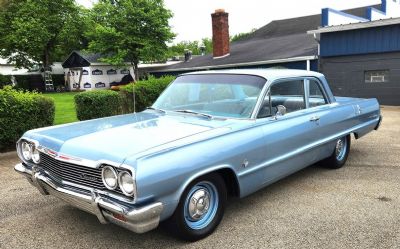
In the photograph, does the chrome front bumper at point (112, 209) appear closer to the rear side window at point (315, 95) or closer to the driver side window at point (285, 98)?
the driver side window at point (285, 98)

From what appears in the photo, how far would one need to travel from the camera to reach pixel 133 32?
3117 centimetres

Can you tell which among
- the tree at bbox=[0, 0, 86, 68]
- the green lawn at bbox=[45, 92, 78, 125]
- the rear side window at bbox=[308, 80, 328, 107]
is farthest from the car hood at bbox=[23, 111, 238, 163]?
the tree at bbox=[0, 0, 86, 68]

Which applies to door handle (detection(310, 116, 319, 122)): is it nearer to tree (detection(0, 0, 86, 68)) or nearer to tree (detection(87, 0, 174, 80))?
tree (detection(87, 0, 174, 80))

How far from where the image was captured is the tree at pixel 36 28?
111 ft

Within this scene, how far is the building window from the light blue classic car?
10.2m

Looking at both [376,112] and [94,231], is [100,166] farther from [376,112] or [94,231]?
[376,112]

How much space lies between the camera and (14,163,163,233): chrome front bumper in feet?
9.33

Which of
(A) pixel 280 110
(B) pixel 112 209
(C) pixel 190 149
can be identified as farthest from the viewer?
(A) pixel 280 110

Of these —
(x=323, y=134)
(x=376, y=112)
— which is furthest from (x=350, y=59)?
(x=323, y=134)

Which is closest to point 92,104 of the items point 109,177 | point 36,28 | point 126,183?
point 109,177

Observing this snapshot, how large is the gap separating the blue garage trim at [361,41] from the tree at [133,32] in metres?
18.1

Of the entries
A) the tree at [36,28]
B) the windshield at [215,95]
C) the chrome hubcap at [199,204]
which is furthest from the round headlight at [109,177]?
the tree at [36,28]

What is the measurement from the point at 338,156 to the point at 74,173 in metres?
4.13

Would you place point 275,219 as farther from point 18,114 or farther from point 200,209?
point 18,114
